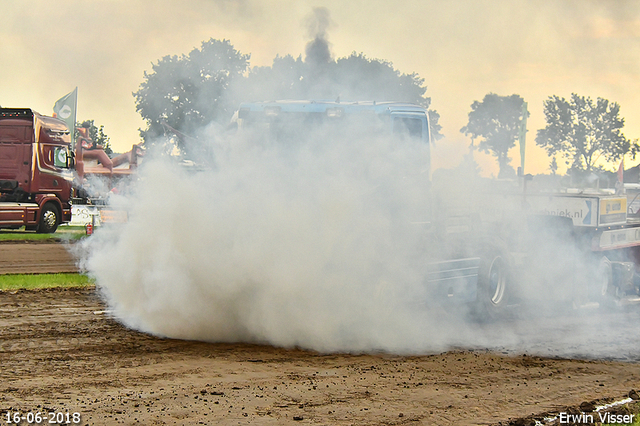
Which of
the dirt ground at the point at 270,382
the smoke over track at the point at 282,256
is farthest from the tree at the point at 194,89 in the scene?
the dirt ground at the point at 270,382

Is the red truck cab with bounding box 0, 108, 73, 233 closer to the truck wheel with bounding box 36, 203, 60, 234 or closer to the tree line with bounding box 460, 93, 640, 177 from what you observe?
the truck wheel with bounding box 36, 203, 60, 234

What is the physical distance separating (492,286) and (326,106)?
3.88 m

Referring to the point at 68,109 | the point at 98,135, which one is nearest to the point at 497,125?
the point at 68,109

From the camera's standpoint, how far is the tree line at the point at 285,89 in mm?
11258

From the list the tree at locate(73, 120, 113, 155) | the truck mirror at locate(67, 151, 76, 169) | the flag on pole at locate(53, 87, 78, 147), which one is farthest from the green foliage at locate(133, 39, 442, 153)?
the tree at locate(73, 120, 113, 155)

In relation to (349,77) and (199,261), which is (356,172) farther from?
(349,77)

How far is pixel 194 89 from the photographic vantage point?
15.0 metres

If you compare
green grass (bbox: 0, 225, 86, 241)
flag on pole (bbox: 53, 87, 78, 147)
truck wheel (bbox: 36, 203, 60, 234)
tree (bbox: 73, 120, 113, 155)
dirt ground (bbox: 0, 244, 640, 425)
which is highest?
tree (bbox: 73, 120, 113, 155)

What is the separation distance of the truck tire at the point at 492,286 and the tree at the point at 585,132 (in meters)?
15.4

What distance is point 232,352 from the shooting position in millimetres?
7172

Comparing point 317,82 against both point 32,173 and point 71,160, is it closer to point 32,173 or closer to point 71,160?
point 32,173

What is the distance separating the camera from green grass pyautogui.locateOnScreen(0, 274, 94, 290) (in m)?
12.0

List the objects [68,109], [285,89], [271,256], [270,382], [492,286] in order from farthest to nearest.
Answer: [68,109] → [285,89] → [492,286] → [271,256] → [270,382]

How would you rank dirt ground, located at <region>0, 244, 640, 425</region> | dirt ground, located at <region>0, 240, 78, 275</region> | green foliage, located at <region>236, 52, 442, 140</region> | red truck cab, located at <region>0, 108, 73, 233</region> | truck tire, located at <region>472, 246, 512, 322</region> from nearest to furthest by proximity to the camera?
dirt ground, located at <region>0, 244, 640, 425</region>
truck tire, located at <region>472, 246, 512, 322</region>
green foliage, located at <region>236, 52, 442, 140</region>
dirt ground, located at <region>0, 240, 78, 275</region>
red truck cab, located at <region>0, 108, 73, 233</region>
